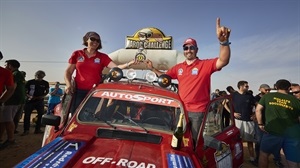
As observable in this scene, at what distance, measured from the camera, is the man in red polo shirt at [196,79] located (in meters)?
3.55

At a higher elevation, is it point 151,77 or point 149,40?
point 149,40

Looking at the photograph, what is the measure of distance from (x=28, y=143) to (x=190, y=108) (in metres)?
5.36

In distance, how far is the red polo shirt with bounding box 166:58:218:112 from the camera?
369 centimetres

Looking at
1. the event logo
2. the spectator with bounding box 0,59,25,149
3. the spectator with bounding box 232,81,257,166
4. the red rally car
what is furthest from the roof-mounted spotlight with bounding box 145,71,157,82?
the event logo

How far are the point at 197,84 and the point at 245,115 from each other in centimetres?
387

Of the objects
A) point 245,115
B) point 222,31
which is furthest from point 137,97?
point 245,115

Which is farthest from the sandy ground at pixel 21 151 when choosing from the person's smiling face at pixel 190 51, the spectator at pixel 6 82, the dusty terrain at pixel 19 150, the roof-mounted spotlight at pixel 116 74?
the person's smiling face at pixel 190 51

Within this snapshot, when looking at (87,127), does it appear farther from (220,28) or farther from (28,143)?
(28,143)

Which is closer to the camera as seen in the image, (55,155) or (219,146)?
(55,155)

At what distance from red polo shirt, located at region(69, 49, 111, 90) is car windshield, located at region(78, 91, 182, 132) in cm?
88

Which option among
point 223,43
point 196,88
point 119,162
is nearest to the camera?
point 119,162

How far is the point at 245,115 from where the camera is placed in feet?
22.8

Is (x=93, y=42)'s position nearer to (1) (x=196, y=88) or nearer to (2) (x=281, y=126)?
(1) (x=196, y=88)

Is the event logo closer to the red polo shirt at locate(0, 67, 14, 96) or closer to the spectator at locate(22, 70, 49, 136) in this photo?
the spectator at locate(22, 70, 49, 136)
